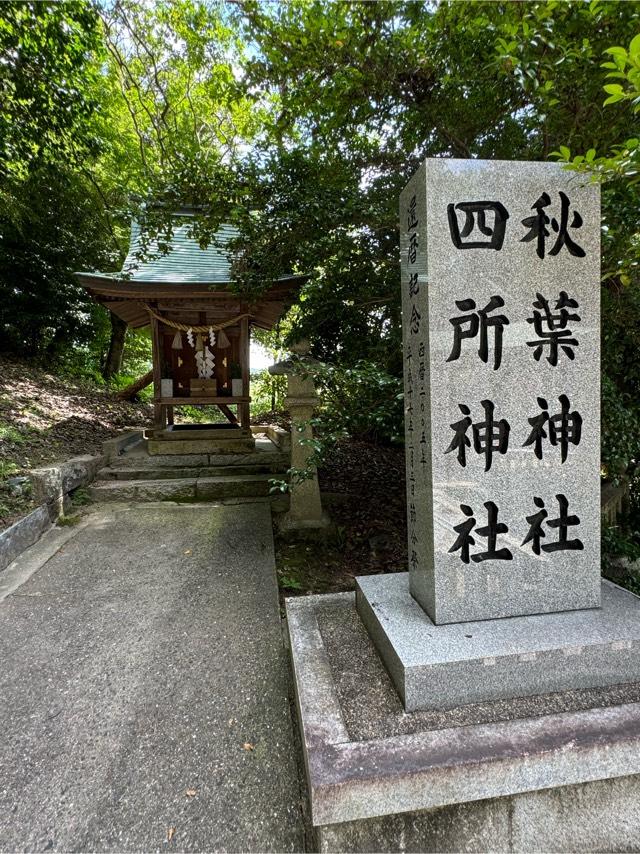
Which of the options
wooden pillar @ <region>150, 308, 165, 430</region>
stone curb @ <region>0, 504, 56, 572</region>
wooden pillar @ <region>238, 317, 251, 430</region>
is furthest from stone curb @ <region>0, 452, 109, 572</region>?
wooden pillar @ <region>238, 317, 251, 430</region>

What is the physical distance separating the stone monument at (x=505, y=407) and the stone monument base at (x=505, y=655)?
0.01 metres

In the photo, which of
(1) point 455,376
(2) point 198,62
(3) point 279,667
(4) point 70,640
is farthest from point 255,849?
(2) point 198,62

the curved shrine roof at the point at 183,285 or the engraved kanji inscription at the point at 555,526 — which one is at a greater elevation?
the curved shrine roof at the point at 183,285

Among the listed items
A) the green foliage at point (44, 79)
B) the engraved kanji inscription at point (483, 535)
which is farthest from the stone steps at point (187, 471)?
the green foliage at point (44, 79)

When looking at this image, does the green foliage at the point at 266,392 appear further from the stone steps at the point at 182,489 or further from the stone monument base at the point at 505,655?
the stone monument base at the point at 505,655

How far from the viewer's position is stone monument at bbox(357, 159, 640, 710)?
1.88m

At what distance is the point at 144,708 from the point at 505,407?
2302 mm

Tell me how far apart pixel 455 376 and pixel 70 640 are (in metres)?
2.79

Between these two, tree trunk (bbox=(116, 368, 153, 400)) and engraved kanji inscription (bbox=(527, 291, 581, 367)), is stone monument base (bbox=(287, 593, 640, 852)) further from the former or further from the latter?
tree trunk (bbox=(116, 368, 153, 400))

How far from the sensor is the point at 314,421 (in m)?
3.16

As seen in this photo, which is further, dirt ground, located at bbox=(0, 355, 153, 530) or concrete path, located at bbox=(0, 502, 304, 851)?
dirt ground, located at bbox=(0, 355, 153, 530)

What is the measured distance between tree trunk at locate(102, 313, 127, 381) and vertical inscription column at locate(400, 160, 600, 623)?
39.2 feet

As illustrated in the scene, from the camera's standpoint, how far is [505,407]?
1945 millimetres

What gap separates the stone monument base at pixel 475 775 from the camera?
135 cm
